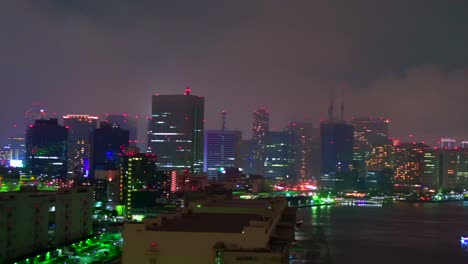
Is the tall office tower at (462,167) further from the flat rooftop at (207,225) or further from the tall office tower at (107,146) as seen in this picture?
the flat rooftop at (207,225)

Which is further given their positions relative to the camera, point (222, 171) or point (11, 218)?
point (222, 171)

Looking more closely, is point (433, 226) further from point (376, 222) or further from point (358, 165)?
point (358, 165)

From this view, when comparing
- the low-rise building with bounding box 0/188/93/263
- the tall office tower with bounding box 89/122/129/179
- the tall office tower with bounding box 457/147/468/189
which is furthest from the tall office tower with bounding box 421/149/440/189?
the low-rise building with bounding box 0/188/93/263

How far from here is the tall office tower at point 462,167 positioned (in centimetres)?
9296

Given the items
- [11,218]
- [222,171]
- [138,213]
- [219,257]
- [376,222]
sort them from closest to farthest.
A: [219,257], [11,218], [138,213], [376,222], [222,171]

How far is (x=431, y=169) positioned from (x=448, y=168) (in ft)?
11.6

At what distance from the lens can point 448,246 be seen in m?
27.3

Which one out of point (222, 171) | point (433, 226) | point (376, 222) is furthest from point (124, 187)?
point (222, 171)

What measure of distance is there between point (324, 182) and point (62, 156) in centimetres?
3837

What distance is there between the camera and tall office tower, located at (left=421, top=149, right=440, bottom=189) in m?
88.8

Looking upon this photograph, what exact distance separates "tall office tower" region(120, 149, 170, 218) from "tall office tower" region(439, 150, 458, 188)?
56612mm

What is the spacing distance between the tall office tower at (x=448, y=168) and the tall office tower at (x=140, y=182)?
56612mm

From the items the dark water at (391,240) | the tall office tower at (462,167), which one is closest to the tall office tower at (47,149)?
the dark water at (391,240)

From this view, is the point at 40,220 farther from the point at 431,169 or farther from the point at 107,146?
the point at 431,169
